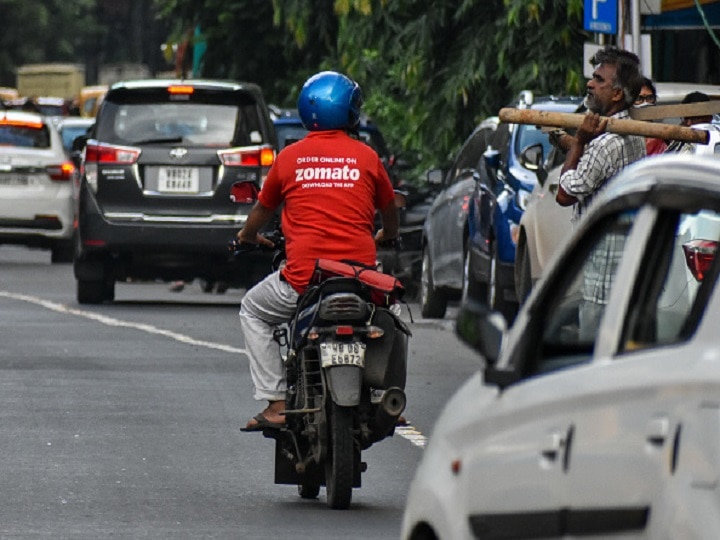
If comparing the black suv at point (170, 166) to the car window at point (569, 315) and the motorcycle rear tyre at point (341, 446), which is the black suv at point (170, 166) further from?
the car window at point (569, 315)

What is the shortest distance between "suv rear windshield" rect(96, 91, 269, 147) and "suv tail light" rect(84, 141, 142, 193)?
9 centimetres

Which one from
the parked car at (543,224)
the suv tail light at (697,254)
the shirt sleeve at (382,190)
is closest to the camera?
the suv tail light at (697,254)

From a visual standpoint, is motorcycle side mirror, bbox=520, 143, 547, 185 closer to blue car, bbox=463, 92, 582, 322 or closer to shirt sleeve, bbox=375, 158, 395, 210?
blue car, bbox=463, 92, 582, 322

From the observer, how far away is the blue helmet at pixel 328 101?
9.19m

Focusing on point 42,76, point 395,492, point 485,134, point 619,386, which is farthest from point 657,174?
point 42,76

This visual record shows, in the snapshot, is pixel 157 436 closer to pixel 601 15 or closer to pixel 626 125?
pixel 626 125

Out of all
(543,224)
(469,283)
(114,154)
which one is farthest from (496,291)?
(114,154)

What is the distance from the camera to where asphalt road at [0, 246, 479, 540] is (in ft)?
28.7

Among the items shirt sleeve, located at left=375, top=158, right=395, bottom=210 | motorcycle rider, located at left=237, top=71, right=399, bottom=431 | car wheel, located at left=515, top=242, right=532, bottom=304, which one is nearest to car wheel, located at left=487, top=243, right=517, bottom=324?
car wheel, located at left=515, top=242, right=532, bottom=304

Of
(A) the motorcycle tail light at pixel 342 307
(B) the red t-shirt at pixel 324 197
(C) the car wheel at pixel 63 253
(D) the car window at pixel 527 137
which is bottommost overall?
(C) the car wheel at pixel 63 253

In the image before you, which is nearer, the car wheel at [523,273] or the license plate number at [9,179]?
the car wheel at [523,273]

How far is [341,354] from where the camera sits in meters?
8.81

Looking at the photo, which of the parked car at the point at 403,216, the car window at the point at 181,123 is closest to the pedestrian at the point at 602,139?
the car window at the point at 181,123

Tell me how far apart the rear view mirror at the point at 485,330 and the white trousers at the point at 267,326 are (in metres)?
4.01
